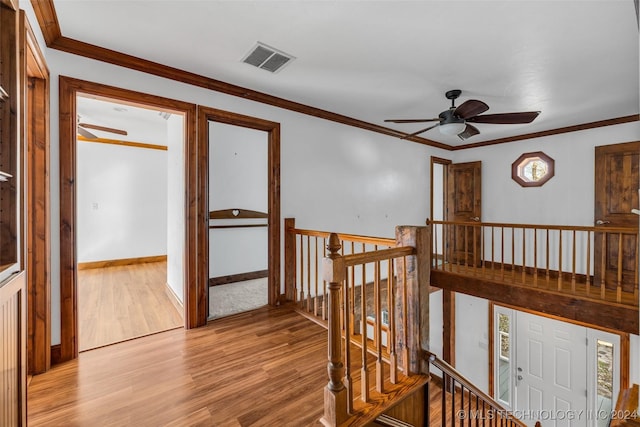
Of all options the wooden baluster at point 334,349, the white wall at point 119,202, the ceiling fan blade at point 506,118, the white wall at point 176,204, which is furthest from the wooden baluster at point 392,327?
the white wall at point 119,202

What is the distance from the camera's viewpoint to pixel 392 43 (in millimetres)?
2287

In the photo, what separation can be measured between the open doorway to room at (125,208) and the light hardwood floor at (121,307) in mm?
13

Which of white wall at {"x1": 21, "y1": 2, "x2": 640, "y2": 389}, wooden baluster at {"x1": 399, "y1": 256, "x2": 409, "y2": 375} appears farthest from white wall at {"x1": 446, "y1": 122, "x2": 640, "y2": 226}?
wooden baluster at {"x1": 399, "y1": 256, "x2": 409, "y2": 375}

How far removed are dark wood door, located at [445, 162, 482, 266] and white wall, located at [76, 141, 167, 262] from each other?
19.6 feet

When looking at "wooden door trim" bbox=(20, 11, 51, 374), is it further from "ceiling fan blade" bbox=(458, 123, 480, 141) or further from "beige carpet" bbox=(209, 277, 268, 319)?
"ceiling fan blade" bbox=(458, 123, 480, 141)

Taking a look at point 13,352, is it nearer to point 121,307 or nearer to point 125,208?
point 121,307

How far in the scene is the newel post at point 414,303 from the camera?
1.87 metres

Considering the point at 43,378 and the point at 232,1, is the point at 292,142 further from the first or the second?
the point at 43,378

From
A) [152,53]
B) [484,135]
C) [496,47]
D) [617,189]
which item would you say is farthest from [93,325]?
[617,189]

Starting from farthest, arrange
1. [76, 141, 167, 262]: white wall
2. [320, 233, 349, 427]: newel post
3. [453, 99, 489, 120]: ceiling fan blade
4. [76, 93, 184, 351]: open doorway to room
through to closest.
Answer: [76, 141, 167, 262]: white wall, [76, 93, 184, 351]: open doorway to room, [453, 99, 489, 120]: ceiling fan blade, [320, 233, 349, 427]: newel post

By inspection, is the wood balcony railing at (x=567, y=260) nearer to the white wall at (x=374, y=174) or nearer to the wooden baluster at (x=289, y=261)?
the white wall at (x=374, y=174)

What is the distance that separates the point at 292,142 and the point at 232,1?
5.94 feet

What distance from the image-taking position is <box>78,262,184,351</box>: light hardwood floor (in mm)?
2738

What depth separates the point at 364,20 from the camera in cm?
200
